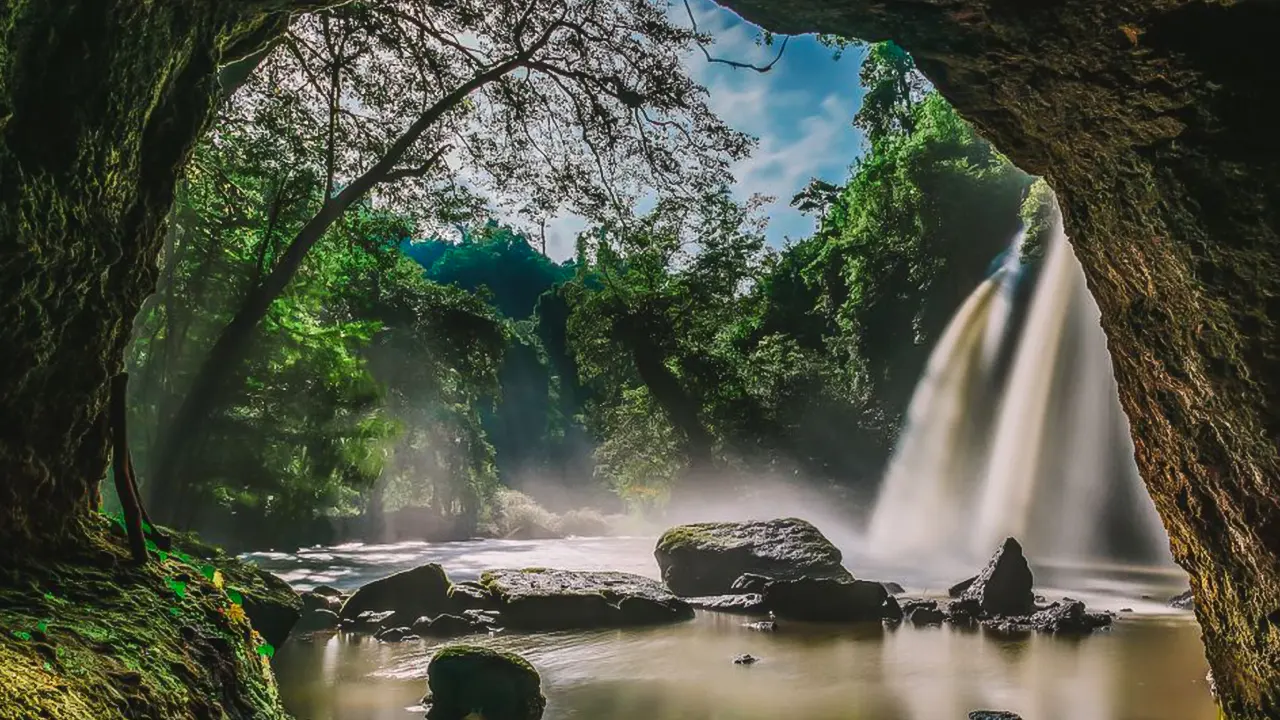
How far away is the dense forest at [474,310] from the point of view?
1209 centimetres

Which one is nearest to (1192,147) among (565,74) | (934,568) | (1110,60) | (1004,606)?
(1110,60)

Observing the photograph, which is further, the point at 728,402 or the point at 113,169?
the point at 728,402

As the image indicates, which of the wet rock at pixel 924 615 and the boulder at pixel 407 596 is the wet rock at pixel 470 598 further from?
the wet rock at pixel 924 615

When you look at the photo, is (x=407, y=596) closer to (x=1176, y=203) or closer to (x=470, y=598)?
(x=470, y=598)

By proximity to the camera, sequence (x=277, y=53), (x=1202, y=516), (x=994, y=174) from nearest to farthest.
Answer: (x=1202, y=516) → (x=277, y=53) → (x=994, y=174)

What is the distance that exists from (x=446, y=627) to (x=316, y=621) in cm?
227

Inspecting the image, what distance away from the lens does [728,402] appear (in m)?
31.9

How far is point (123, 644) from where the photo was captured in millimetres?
2312

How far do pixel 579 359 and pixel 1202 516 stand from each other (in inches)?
1238

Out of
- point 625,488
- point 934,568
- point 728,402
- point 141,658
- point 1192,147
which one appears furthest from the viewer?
point 625,488

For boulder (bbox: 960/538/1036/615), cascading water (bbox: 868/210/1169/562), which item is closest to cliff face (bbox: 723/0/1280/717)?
boulder (bbox: 960/538/1036/615)

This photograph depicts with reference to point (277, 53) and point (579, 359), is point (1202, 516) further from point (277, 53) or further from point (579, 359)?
point (579, 359)

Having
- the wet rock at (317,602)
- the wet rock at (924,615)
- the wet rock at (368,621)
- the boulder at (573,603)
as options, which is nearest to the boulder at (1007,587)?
the wet rock at (924,615)

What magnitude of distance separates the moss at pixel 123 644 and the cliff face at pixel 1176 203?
394 cm
